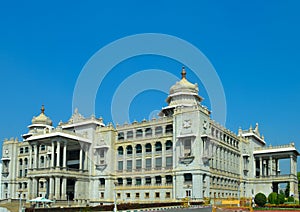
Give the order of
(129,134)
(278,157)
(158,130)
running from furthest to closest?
(278,157) → (129,134) → (158,130)

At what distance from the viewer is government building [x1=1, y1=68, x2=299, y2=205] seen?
232 feet

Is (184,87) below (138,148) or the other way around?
the other way around

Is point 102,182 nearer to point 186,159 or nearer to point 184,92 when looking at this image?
point 186,159

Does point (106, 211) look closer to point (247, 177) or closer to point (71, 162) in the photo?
point (71, 162)

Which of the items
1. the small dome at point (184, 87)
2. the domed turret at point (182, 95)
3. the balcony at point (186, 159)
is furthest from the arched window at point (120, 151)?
the balcony at point (186, 159)

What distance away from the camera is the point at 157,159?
7762cm

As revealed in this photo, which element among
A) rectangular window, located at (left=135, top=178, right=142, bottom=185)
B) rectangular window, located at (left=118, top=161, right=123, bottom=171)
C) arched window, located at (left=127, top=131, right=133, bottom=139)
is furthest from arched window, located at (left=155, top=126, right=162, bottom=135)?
rectangular window, located at (left=118, top=161, right=123, bottom=171)

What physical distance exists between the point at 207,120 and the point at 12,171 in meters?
55.6

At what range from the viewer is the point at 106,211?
5153 cm

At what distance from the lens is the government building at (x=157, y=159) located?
70.6 m

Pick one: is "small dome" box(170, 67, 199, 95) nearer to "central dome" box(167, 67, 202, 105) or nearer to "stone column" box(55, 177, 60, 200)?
"central dome" box(167, 67, 202, 105)

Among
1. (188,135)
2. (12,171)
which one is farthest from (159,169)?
(12,171)

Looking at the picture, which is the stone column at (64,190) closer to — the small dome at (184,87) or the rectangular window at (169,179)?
the rectangular window at (169,179)

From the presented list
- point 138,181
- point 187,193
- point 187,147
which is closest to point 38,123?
point 138,181
